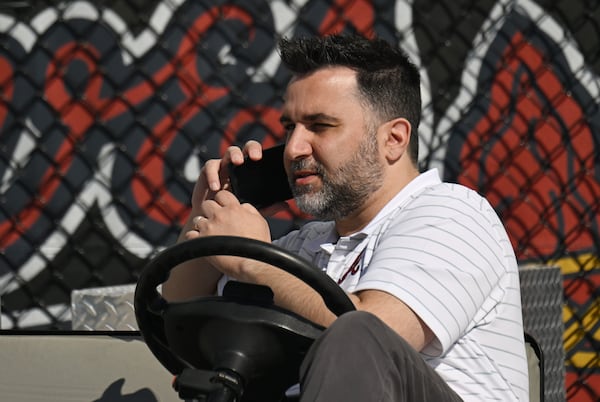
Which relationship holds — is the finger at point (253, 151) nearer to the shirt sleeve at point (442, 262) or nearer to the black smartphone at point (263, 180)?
the black smartphone at point (263, 180)

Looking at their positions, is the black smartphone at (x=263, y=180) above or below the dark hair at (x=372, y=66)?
below

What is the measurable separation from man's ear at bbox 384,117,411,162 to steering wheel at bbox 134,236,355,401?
66cm

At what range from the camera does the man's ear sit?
Result: 1978 mm

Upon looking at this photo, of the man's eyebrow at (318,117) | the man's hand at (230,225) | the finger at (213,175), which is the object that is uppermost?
the man's eyebrow at (318,117)

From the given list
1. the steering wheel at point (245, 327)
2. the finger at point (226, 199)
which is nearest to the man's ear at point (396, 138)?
the finger at point (226, 199)

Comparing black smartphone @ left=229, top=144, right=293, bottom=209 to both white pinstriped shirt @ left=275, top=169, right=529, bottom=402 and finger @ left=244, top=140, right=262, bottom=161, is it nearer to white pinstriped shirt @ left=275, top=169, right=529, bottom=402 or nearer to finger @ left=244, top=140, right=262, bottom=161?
finger @ left=244, top=140, right=262, bottom=161

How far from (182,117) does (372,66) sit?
123cm

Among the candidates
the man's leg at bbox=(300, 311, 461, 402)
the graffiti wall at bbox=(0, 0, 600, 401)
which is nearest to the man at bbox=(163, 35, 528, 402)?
the man's leg at bbox=(300, 311, 461, 402)

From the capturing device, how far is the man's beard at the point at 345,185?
193 centimetres

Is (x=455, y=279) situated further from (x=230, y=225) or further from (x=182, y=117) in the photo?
(x=182, y=117)

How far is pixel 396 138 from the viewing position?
6.56 ft

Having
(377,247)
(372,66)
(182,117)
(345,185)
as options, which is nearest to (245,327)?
(377,247)

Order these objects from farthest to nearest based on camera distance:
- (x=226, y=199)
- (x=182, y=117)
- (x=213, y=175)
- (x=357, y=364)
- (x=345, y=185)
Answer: (x=182, y=117) → (x=213, y=175) → (x=345, y=185) → (x=226, y=199) → (x=357, y=364)

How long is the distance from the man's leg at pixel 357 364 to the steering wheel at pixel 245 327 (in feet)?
0.20
